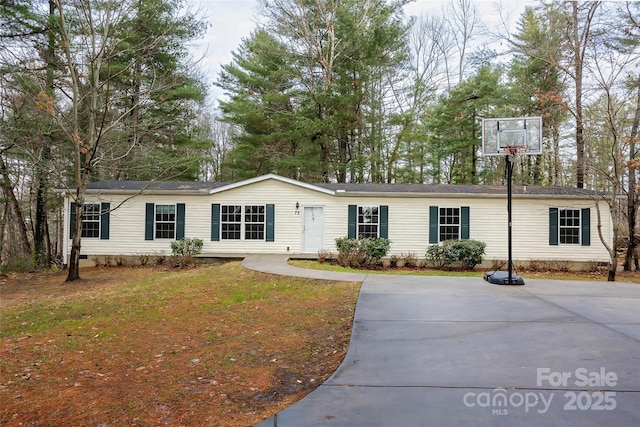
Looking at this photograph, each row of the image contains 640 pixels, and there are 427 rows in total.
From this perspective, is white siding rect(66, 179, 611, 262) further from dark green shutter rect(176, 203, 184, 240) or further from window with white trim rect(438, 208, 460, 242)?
window with white trim rect(438, 208, 460, 242)

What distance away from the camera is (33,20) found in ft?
43.0

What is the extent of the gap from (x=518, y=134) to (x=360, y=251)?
5886 millimetres

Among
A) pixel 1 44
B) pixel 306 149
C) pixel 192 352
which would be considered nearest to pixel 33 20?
pixel 1 44

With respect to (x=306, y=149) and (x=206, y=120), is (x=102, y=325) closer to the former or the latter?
(x=306, y=149)

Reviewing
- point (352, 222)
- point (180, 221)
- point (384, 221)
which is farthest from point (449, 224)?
point (180, 221)

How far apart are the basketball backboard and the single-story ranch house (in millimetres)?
4357

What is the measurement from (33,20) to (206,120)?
1317 centimetres

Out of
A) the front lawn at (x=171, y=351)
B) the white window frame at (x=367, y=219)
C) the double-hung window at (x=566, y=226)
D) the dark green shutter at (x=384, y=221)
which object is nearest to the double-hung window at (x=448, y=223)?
the dark green shutter at (x=384, y=221)

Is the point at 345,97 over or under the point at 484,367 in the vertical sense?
over

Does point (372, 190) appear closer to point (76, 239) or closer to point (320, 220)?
point (320, 220)

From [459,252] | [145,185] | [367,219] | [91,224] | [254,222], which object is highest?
[145,185]

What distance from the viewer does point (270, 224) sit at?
1391cm

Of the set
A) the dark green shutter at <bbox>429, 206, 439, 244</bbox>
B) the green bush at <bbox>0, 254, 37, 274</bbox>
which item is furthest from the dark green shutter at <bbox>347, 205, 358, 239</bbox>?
the green bush at <bbox>0, 254, 37, 274</bbox>

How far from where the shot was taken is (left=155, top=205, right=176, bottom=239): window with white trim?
46.2 feet
